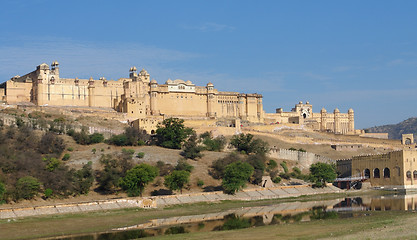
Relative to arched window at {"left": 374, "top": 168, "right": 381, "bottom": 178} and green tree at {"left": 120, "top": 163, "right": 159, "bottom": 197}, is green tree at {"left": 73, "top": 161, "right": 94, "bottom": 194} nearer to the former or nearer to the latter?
green tree at {"left": 120, "top": 163, "right": 159, "bottom": 197}

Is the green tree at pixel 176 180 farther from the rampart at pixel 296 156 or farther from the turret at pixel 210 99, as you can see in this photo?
the turret at pixel 210 99

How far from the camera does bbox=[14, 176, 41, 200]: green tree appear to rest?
1890 inches

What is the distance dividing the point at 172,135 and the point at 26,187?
25.7 metres

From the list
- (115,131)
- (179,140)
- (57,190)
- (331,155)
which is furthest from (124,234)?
(331,155)

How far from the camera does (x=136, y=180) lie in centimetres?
5394

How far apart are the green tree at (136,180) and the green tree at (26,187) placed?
7612 millimetres

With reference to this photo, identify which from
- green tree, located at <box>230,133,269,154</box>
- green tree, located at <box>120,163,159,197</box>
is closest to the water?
green tree, located at <box>120,163,159,197</box>

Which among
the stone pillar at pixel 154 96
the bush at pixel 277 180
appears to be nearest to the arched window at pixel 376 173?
the bush at pixel 277 180

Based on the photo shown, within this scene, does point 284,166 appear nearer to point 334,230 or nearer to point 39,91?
point 39,91

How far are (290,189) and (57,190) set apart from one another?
21803 mm

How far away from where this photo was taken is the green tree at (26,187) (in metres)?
48.0

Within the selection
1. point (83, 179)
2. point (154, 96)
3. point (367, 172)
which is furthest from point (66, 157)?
point (154, 96)

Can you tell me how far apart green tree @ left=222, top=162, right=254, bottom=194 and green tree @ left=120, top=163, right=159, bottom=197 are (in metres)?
6.61

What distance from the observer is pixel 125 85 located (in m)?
90.4
